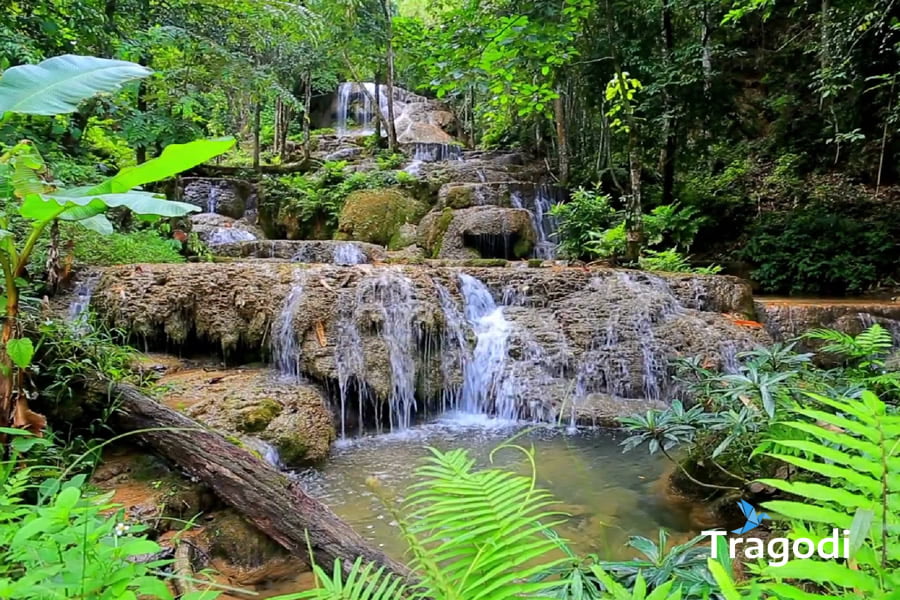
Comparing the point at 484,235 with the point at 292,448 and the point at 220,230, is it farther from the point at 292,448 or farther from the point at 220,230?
the point at 292,448

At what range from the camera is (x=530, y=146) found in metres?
16.1

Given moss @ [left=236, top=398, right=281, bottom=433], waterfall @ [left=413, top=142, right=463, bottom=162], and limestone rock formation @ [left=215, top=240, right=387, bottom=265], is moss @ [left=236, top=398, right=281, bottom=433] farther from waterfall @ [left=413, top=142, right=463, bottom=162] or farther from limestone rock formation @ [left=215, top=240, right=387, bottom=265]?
waterfall @ [left=413, top=142, right=463, bottom=162]

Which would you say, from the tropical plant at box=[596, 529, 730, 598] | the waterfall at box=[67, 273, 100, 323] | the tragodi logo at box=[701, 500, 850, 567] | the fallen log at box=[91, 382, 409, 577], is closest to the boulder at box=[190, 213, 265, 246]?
the waterfall at box=[67, 273, 100, 323]

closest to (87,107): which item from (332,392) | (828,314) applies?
(332,392)

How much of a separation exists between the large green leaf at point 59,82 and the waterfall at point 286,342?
3.78m

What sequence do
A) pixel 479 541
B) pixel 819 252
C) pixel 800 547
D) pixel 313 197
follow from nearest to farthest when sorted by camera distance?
pixel 479 541
pixel 800 547
pixel 819 252
pixel 313 197

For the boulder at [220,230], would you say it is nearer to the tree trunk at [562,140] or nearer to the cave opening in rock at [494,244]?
the cave opening in rock at [494,244]

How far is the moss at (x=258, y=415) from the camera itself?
4172 millimetres

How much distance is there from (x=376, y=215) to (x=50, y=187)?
9501 mm

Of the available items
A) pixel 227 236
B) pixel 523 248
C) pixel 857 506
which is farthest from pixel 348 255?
pixel 857 506

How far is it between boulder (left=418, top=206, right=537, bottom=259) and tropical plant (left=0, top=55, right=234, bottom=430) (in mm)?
8218

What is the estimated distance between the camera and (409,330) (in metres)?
6.05

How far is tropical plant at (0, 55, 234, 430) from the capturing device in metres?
1.67

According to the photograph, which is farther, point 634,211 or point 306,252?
point 306,252
